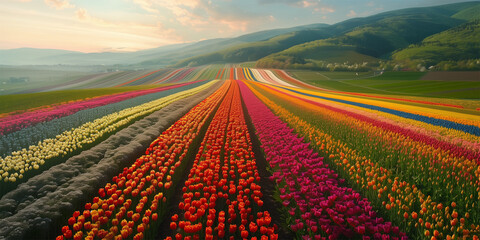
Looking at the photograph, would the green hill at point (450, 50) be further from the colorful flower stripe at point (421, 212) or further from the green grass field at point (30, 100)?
the green grass field at point (30, 100)

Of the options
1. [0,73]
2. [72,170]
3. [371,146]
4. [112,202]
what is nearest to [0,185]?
[72,170]

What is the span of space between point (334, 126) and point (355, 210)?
859 centimetres

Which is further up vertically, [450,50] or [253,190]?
[450,50]

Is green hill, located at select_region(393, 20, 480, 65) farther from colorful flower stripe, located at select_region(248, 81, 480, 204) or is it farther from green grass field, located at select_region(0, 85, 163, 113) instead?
green grass field, located at select_region(0, 85, 163, 113)

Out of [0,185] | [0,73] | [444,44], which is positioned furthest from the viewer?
[444,44]

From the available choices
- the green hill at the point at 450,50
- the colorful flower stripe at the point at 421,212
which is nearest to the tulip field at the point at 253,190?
the colorful flower stripe at the point at 421,212

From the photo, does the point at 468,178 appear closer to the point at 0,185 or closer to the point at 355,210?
the point at 355,210

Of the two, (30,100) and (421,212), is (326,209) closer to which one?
(421,212)

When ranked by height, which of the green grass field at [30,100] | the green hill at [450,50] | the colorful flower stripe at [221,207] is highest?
the green hill at [450,50]

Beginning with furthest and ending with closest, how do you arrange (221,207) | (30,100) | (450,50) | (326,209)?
(450,50) → (30,100) → (221,207) → (326,209)

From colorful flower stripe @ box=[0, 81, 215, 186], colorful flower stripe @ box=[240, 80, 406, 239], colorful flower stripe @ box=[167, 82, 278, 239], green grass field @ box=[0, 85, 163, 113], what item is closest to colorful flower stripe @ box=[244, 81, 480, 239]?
colorful flower stripe @ box=[240, 80, 406, 239]

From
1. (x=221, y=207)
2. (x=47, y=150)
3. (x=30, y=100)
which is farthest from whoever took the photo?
(x=30, y=100)

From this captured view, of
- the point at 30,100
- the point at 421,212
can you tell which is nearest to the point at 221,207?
the point at 421,212

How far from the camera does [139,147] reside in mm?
10109
